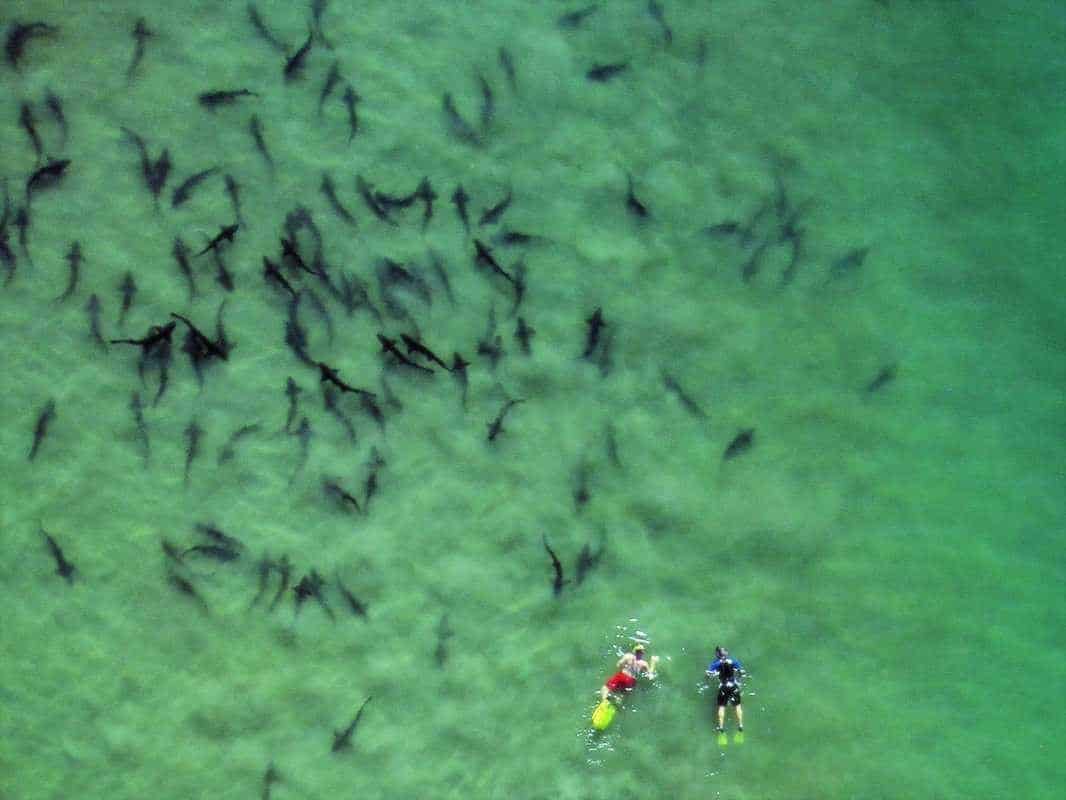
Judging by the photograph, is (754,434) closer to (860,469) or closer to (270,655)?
(860,469)

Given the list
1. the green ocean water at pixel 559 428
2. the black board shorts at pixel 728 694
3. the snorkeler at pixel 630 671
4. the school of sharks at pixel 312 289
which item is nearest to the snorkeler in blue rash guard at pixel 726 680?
the black board shorts at pixel 728 694

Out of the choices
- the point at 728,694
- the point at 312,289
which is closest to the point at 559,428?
the point at 312,289

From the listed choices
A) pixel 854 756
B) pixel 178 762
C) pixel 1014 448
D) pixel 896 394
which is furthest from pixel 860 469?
pixel 178 762

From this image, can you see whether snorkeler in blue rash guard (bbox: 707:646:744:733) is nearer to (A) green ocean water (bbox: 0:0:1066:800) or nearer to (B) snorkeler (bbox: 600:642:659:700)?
(A) green ocean water (bbox: 0:0:1066:800)

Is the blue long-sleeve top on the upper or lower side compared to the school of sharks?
lower

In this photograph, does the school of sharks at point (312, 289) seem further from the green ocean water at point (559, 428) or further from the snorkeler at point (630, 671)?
the snorkeler at point (630, 671)

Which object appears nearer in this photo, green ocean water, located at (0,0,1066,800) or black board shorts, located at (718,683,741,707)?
black board shorts, located at (718,683,741,707)

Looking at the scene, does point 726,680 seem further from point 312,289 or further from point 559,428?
point 312,289

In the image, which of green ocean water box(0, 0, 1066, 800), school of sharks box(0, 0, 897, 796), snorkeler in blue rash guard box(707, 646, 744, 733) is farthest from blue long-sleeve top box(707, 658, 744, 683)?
school of sharks box(0, 0, 897, 796)
